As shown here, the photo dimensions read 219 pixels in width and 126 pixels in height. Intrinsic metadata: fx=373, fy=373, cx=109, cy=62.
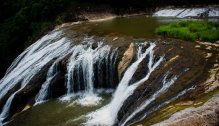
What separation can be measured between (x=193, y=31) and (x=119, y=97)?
6503 mm

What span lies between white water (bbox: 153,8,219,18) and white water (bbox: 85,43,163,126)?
1200 centimetres

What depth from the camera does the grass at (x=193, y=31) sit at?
18078mm

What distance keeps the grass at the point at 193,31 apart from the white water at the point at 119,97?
2759 millimetres

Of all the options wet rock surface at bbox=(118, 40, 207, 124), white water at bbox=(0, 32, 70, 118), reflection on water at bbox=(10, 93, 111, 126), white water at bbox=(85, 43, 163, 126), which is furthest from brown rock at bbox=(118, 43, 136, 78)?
white water at bbox=(0, 32, 70, 118)

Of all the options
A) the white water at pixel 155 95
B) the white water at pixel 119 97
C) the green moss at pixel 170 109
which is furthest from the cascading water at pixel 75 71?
the green moss at pixel 170 109

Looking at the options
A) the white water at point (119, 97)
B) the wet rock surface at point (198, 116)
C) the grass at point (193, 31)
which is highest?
the grass at point (193, 31)

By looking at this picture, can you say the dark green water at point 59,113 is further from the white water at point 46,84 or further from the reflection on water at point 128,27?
the white water at point 46,84

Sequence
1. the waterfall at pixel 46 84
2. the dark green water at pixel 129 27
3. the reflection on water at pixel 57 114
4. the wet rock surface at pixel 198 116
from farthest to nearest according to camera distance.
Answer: the dark green water at pixel 129 27 < the waterfall at pixel 46 84 < the reflection on water at pixel 57 114 < the wet rock surface at pixel 198 116

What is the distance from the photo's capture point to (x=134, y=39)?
1936 cm

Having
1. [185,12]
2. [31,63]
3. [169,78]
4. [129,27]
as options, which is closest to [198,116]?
[169,78]

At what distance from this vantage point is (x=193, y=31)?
64.3ft

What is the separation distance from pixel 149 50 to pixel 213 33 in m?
3.49

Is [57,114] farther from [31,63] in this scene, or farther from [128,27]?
[128,27]

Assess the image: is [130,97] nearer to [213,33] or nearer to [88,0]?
[213,33]
